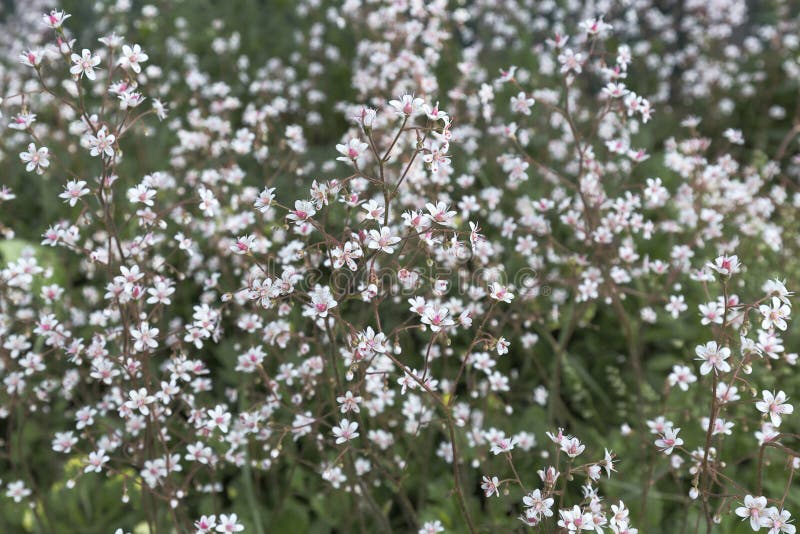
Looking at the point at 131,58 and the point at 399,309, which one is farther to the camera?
the point at 399,309

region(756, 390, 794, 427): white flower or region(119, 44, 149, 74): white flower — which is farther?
region(119, 44, 149, 74): white flower

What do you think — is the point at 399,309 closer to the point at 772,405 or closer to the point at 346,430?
the point at 346,430

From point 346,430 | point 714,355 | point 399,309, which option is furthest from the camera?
point 399,309

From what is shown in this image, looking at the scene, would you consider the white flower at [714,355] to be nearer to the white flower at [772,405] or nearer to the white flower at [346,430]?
the white flower at [772,405]

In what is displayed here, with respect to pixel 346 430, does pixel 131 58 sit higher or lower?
higher

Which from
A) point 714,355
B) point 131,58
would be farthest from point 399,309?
point 714,355

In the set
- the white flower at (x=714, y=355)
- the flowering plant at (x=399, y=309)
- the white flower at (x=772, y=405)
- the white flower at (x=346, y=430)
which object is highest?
the flowering plant at (x=399, y=309)

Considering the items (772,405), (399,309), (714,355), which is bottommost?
(772,405)

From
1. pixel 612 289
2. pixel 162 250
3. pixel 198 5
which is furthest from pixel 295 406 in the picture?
pixel 198 5

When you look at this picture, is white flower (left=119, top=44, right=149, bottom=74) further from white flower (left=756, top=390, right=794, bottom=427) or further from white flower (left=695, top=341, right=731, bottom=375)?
white flower (left=756, top=390, right=794, bottom=427)

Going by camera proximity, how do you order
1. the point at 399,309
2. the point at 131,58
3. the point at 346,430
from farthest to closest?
the point at 399,309
the point at 131,58
the point at 346,430

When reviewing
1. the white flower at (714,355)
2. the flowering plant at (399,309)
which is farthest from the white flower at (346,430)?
the white flower at (714,355)

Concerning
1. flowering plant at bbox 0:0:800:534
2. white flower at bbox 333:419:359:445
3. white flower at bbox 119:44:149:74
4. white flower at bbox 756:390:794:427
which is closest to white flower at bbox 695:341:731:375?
flowering plant at bbox 0:0:800:534
